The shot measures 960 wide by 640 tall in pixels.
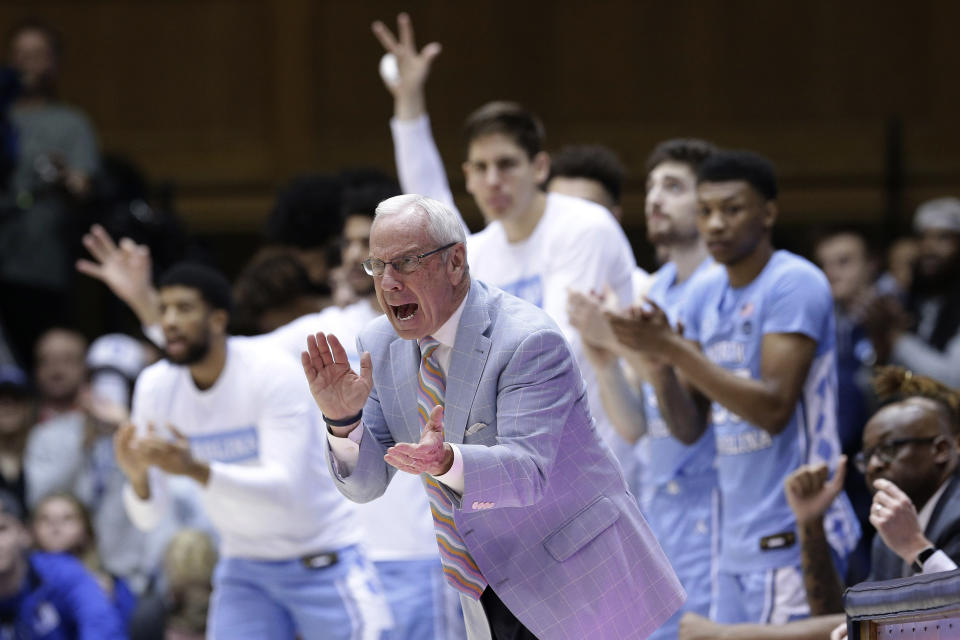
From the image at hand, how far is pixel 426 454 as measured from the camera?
3.06m

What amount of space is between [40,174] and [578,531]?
17.5 feet

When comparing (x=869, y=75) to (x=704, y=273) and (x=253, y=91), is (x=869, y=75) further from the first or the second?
(x=704, y=273)

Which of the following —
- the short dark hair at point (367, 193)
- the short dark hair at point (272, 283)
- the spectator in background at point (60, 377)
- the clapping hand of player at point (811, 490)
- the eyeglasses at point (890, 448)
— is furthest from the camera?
the spectator in background at point (60, 377)

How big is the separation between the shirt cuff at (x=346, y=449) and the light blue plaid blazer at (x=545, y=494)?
0.02 m

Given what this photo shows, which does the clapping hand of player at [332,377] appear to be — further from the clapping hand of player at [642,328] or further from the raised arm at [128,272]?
the raised arm at [128,272]

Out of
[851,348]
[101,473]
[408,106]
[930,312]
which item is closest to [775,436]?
[408,106]

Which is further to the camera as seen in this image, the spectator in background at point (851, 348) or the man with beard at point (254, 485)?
the spectator in background at point (851, 348)

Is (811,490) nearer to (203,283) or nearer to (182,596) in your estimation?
(203,283)

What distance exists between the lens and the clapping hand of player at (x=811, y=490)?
4.31 m

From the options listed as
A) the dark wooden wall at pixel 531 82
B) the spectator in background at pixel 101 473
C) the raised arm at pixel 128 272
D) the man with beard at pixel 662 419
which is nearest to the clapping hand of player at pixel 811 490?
the man with beard at pixel 662 419

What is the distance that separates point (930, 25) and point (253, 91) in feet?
14.7

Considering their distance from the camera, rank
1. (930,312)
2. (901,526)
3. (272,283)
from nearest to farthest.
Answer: (901,526) → (272,283) → (930,312)

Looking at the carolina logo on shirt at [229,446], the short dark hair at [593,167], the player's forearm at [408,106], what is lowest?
the carolina logo on shirt at [229,446]

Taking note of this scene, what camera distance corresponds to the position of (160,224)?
810cm
